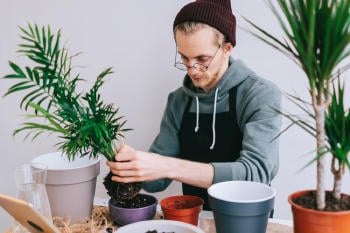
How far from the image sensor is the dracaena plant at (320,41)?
78 cm

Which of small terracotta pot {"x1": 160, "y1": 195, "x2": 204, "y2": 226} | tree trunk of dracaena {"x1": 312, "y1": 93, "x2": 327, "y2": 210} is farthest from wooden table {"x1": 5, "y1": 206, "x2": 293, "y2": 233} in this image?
tree trunk of dracaena {"x1": 312, "y1": 93, "x2": 327, "y2": 210}

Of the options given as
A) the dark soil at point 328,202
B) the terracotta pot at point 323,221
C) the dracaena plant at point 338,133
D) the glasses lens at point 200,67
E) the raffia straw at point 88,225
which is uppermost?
the glasses lens at point 200,67

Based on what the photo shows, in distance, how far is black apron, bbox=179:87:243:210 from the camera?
1750 mm

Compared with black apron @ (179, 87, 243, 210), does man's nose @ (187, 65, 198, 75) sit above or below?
above

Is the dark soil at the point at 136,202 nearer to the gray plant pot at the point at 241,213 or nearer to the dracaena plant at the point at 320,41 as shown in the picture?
the gray plant pot at the point at 241,213

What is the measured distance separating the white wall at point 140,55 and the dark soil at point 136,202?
2.74 feet

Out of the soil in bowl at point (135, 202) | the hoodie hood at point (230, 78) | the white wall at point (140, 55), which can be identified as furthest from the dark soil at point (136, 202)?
the white wall at point (140, 55)

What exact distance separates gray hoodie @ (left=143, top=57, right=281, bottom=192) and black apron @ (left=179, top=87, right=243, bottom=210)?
0.07 feet

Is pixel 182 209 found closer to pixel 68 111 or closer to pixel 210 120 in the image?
pixel 68 111

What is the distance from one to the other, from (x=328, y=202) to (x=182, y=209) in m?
0.43

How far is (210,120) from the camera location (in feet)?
5.91

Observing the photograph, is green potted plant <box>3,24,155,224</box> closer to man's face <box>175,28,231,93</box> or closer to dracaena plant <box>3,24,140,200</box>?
dracaena plant <box>3,24,140,200</box>

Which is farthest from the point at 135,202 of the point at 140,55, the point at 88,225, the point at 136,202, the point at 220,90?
the point at 140,55

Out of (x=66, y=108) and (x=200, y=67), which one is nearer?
(x=66, y=108)
